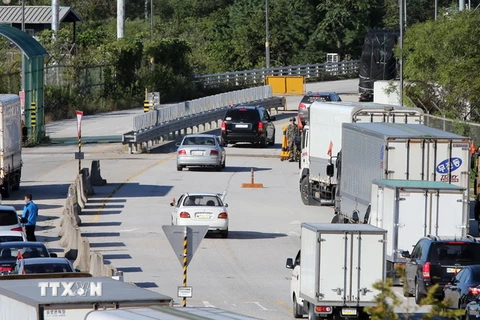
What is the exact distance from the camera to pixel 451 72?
47.9m

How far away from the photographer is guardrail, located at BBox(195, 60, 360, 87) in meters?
83.5

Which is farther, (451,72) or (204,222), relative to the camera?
(451,72)

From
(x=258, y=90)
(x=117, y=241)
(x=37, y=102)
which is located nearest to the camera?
(x=117, y=241)

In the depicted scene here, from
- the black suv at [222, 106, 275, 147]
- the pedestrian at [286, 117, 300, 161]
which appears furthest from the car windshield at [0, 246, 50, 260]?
the black suv at [222, 106, 275, 147]

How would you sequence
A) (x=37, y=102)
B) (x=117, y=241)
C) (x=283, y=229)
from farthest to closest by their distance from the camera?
(x=37, y=102), (x=283, y=229), (x=117, y=241)

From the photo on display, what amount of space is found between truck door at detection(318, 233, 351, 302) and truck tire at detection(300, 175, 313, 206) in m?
16.6

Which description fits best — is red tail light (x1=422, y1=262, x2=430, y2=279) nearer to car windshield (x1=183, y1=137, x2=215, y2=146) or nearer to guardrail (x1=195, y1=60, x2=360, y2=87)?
car windshield (x1=183, y1=137, x2=215, y2=146)

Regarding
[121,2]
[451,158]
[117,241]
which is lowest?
[117,241]

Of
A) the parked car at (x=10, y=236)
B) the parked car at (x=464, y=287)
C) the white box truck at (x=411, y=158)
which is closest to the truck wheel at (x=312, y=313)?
the parked car at (x=464, y=287)

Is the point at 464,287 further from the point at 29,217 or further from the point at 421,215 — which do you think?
the point at 29,217

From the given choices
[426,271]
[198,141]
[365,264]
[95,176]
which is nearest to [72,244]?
[426,271]

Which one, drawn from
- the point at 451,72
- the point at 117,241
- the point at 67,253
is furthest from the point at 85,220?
the point at 451,72

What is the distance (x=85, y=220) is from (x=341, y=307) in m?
15.0

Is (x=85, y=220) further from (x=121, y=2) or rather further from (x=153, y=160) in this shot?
(x=121, y=2)
